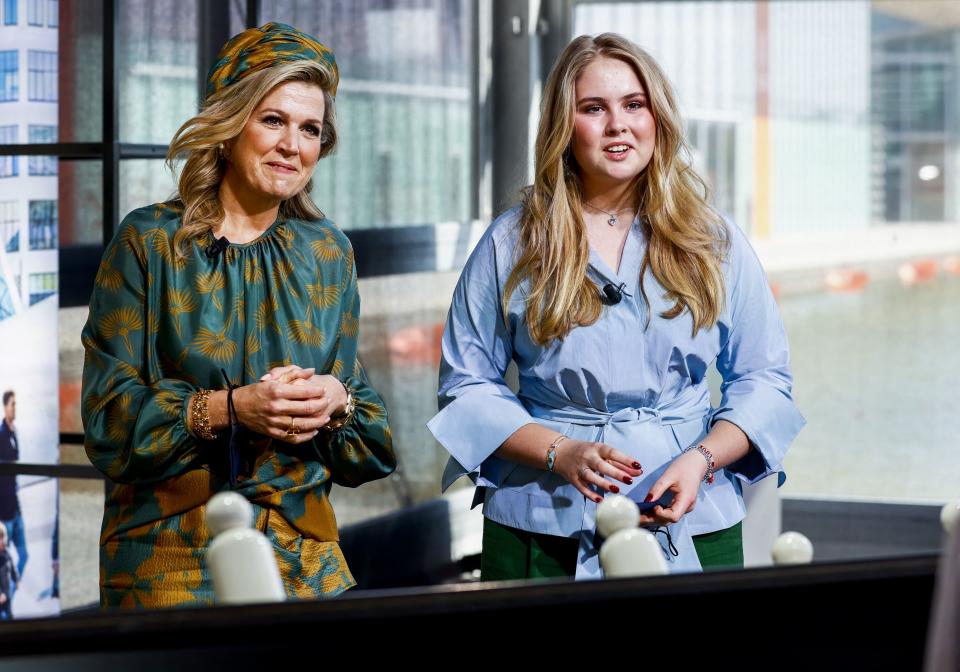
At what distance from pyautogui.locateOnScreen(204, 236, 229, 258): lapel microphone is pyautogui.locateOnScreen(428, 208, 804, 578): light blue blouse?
37cm

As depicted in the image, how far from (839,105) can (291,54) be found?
365 cm

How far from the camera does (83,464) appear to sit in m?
3.01

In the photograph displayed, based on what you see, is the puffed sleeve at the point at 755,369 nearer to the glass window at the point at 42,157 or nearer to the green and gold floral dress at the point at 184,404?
the green and gold floral dress at the point at 184,404

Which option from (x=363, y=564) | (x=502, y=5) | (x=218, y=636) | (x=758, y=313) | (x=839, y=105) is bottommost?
(x=363, y=564)

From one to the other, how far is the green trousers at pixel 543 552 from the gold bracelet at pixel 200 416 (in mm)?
466

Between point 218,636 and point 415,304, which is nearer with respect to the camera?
point 218,636

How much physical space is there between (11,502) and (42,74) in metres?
1.06

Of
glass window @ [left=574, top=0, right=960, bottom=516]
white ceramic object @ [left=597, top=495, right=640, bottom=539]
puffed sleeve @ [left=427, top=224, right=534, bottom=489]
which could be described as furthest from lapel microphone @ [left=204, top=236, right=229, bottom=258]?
glass window @ [left=574, top=0, right=960, bottom=516]

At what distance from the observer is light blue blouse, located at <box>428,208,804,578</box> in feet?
5.93

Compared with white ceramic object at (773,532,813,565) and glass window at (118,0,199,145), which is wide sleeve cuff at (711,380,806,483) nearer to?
white ceramic object at (773,532,813,565)

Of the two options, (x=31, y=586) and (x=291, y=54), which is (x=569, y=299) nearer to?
(x=291, y=54)

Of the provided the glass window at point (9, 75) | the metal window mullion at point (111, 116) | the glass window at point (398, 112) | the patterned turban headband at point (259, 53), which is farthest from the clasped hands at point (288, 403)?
the glass window at point (398, 112)

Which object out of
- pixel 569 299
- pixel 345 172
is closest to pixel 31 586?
pixel 345 172

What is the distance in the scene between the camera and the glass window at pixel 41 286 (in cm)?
299
